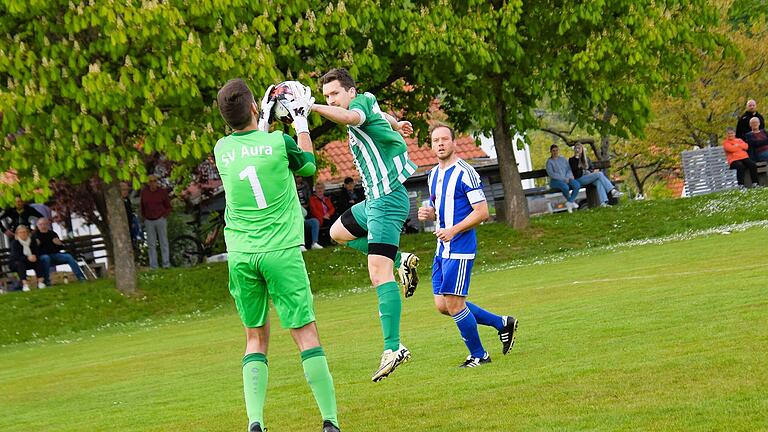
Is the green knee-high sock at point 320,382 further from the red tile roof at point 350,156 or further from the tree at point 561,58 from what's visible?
the red tile roof at point 350,156

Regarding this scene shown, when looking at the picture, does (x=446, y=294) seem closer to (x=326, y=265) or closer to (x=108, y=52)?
(x=108, y=52)

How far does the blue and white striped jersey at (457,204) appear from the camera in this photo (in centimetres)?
1044

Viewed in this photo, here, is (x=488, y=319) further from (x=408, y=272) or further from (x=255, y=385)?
(x=255, y=385)

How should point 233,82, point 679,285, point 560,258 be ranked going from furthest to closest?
point 560,258 < point 679,285 < point 233,82

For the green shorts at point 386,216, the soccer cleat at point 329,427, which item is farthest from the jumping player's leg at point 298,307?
the green shorts at point 386,216

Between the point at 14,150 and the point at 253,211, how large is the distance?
17.8 meters

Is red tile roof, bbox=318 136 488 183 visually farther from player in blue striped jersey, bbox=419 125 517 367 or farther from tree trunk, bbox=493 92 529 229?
player in blue striped jersey, bbox=419 125 517 367

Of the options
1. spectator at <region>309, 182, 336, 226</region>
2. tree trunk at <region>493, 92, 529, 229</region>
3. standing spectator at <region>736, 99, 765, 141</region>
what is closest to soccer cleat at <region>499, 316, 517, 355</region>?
tree trunk at <region>493, 92, 529, 229</region>

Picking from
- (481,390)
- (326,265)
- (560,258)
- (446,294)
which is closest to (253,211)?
(481,390)

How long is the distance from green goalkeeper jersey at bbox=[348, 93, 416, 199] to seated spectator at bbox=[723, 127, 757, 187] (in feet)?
78.9

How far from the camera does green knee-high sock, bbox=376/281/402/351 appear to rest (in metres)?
Answer: 9.66

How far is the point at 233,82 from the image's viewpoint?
24.4 ft

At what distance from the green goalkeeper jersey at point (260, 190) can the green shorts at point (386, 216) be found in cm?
274

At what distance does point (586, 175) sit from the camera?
35.4m
